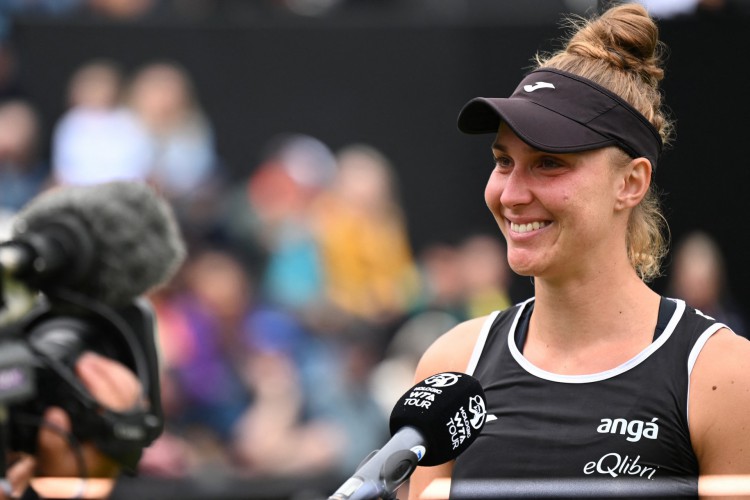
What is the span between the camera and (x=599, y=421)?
87.2 inches

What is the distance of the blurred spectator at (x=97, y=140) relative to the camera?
6570 mm

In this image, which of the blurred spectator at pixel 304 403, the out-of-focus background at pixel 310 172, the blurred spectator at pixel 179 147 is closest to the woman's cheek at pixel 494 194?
the out-of-focus background at pixel 310 172

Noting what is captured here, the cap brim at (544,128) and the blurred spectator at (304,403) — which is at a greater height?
the cap brim at (544,128)

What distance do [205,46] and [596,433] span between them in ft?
17.2

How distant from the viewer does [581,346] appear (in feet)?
7.70

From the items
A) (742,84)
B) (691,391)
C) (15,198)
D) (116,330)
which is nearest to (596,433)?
(691,391)

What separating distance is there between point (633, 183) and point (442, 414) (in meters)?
0.76

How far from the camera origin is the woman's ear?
2354mm

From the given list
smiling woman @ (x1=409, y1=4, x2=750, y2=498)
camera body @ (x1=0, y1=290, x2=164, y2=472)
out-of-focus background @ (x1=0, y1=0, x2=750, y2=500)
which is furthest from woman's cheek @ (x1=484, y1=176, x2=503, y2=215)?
out-of-focus background @ (x1=0, y1=0, x2=750, y2=500)

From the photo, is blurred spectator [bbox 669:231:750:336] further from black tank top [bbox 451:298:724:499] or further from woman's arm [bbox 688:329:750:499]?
woman's arm [bbox 688:329:750:499]

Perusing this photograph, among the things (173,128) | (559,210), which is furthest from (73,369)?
(173,128)

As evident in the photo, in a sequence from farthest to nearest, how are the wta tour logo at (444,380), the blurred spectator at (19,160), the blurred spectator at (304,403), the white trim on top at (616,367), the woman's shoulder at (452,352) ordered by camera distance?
1. the blurred spectator at (19,160)
2. the blurred spectator at (304,403)
3. the woman's shoulder at (452,352)
4. the white trim on top at (616,367)
5. the wta tour logo at (444,380)

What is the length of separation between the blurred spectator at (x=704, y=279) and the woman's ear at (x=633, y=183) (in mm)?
4102

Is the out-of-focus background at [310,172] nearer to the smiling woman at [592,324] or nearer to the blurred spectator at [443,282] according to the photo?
the blurred spectator at [443,282]
